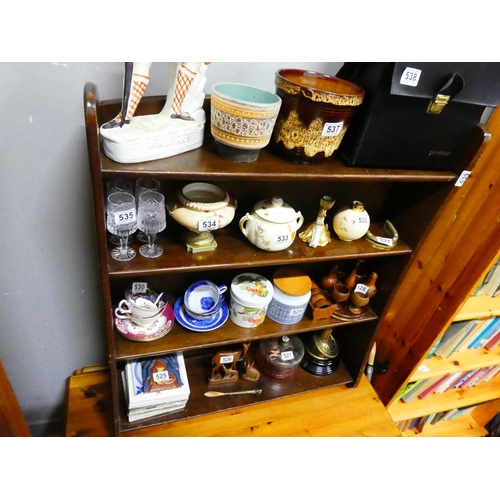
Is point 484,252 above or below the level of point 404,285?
above

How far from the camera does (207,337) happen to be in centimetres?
109

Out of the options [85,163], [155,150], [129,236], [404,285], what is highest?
[155,150]

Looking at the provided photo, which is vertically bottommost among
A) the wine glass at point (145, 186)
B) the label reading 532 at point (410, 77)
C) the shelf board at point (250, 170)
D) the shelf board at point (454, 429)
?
the shelf board at point (454, 429)

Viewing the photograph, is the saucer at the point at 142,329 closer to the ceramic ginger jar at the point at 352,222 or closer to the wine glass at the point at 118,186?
the wine glass at the point at 118,186

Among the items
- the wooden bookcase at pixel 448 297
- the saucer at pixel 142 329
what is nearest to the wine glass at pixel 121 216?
the saucer at pixel 142 329

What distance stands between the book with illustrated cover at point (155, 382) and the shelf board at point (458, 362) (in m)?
0.89

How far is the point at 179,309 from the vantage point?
1.14m

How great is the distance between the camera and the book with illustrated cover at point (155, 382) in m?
1.12

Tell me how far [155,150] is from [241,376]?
91 cm

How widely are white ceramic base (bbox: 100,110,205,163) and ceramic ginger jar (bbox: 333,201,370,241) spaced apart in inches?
17.8

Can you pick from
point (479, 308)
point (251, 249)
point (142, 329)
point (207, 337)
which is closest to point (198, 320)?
point (207, 337)

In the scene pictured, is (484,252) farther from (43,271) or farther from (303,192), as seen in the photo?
(43,271)

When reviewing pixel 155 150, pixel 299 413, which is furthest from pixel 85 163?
pixel 299 413

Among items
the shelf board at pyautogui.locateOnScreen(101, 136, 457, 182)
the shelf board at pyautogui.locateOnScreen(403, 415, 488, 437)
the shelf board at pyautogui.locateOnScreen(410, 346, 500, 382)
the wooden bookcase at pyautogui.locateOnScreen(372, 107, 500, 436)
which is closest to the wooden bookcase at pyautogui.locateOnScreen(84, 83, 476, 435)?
the shelf board at pyautogui.locateOnScreen(101, 136, 457, 182)
